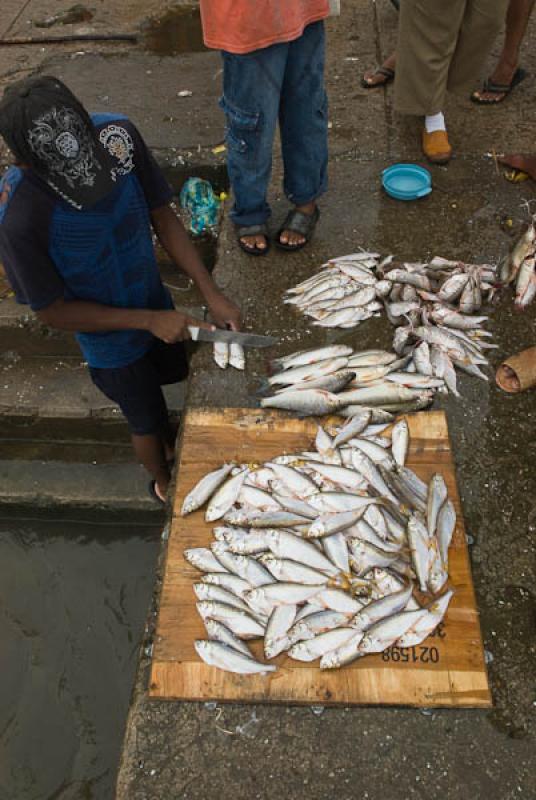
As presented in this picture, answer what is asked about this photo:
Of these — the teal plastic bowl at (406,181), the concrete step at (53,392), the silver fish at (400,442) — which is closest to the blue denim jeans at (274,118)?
the teal plastic bowl at (406,181)

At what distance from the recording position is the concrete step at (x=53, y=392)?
13.4 ft

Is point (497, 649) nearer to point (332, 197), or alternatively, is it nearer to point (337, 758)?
point (337, 758)

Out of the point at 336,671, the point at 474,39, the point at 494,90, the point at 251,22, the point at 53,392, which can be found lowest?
the point at 53,392

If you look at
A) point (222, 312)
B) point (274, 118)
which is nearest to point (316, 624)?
point (222, 312)

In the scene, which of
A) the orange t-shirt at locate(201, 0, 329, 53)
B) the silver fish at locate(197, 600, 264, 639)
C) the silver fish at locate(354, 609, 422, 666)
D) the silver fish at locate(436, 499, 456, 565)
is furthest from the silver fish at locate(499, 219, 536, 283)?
the silver fish at locate(197, 600, 264, 639)

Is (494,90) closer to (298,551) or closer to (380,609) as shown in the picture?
(298,551)

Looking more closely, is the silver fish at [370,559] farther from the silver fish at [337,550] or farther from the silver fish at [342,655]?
the silver fish at [342,655]

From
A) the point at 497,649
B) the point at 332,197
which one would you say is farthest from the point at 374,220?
the point at 497,649

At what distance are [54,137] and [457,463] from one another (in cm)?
235

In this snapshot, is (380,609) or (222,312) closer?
(380,609)

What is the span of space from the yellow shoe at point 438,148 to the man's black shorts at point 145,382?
272 cm

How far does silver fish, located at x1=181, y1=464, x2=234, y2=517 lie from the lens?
8.77 feet

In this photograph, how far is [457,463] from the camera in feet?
9.57

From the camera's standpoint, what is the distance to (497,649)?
2377mm
